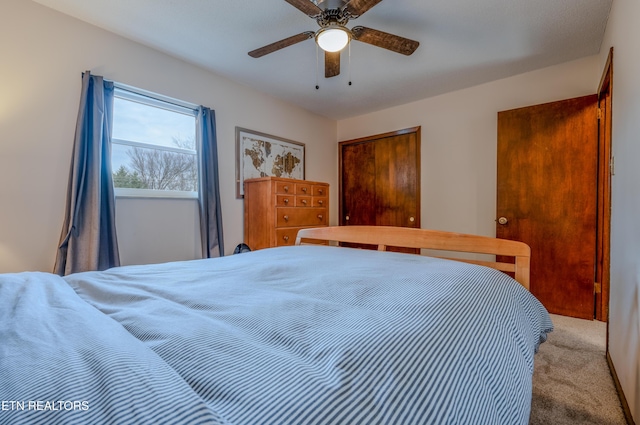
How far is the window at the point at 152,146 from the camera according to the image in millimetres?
2457

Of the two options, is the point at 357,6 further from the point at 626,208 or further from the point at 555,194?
the point at 555,194

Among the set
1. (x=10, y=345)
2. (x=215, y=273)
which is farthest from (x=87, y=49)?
(x=10, y=345)

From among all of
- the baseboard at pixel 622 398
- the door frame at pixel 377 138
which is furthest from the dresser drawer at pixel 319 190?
the baseboard at pixel 622 398

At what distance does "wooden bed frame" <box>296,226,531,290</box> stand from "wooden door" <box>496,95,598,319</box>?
159 centimetres

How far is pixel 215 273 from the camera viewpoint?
1.21 metres

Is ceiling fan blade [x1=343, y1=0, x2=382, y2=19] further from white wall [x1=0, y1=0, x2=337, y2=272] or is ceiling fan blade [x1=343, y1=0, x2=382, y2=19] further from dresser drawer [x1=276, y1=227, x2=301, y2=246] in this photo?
dresser drawer [x1=276, y1=227, x2=301, y2=246]

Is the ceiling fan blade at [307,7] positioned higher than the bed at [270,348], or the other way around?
the ceiling fan blade at [307,7]

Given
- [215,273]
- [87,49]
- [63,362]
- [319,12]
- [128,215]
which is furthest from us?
[128,215]

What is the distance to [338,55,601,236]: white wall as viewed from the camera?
9.53ft

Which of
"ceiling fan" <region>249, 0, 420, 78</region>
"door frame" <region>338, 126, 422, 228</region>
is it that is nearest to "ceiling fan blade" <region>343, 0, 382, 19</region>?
"ceiling fan" <region>249, 0, 420, 78</region>

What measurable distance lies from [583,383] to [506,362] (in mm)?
1516

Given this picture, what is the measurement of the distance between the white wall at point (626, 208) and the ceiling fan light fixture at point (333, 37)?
148cm

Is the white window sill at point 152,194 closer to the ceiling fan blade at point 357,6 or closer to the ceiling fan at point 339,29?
the ceiling fan at point 339,29

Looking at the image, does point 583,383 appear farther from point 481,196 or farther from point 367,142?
point 367,142
